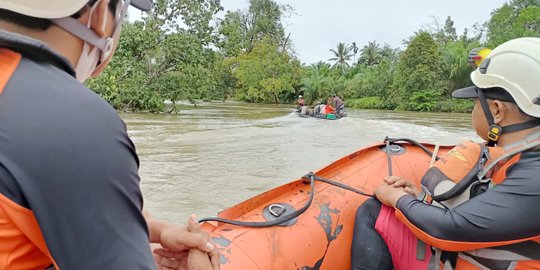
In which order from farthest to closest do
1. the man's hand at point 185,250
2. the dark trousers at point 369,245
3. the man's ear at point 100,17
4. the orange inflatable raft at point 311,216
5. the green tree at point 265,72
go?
the green tree at point 265,72
the dark trousers at point 369,245
the orange inflatable raft at point 311,216
the man's hand at point 185,250
the man's ear at point 100,17

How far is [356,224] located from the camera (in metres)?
2.08

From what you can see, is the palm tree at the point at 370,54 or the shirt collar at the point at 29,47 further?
the palm tree at the point at 370,54

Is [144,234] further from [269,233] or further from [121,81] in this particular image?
[121,81]

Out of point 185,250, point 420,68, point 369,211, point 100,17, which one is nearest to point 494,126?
point 369,211

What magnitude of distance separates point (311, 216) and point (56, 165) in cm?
164

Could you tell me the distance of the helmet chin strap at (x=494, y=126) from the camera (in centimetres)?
161

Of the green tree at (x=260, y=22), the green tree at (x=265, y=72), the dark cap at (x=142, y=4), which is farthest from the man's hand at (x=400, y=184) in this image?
the green tree at (x=260, y=22)

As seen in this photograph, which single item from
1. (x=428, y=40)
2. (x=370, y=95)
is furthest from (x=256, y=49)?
(x=428, y=40)

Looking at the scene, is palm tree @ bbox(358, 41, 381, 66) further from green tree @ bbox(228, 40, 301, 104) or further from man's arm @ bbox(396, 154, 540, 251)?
man's arm @ bbox(396, 154, 540, 251)

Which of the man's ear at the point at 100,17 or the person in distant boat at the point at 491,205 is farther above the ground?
the man's ear at the point at 100,17

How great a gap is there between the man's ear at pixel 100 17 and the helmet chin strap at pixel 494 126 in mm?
1444

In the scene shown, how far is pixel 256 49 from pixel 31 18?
123ft

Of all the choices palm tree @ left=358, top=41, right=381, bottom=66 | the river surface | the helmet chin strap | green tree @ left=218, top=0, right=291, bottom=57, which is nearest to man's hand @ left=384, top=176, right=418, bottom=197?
the helmet chin strap

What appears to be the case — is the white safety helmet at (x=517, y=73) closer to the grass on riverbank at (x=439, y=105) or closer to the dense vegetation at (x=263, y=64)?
the dense vegetation at (x=263, y=64)
